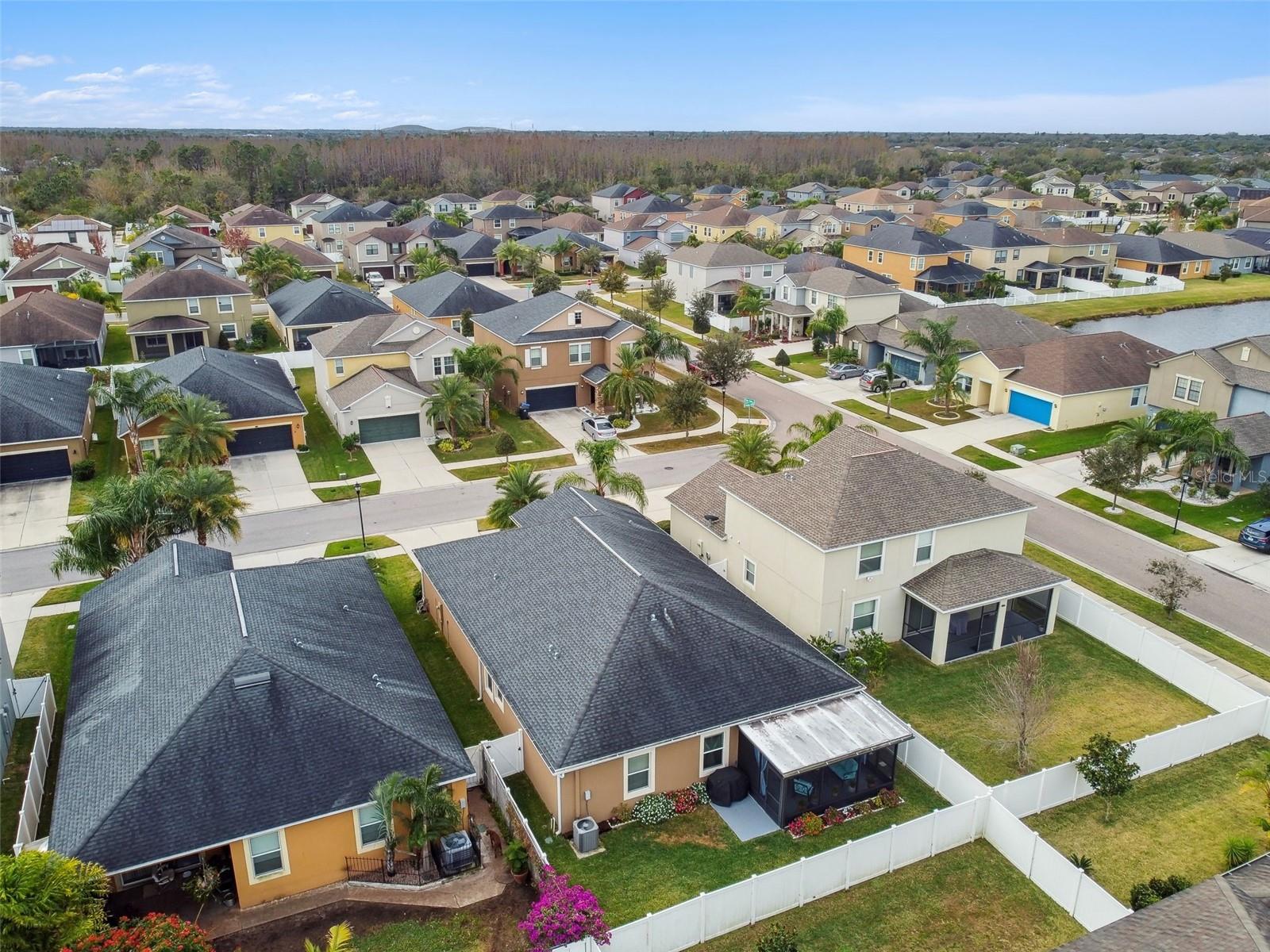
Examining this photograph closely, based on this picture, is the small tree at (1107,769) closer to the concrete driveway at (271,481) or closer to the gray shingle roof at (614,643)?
the gray shingle roof at (614,643)

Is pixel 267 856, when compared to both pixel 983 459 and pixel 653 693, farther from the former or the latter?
pixel 983 459

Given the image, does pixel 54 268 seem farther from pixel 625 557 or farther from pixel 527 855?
pixel 527 855

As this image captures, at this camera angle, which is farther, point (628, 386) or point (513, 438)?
point (513, 438)

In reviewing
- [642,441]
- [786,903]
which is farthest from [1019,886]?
[642,441]

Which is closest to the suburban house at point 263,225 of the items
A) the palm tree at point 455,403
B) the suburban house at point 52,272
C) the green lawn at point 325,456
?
the suburban house at point 52,272

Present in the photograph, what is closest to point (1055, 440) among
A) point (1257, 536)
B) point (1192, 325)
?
point (1257, 536)

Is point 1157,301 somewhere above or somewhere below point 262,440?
above

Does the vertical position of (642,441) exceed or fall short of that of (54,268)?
it falls short

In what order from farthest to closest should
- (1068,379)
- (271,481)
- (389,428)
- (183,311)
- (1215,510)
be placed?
(183,311) → (1068,379) → (389,428) → (271,481) → (1215,510)
